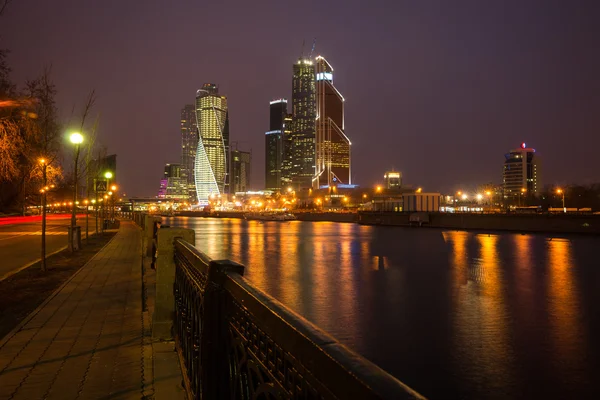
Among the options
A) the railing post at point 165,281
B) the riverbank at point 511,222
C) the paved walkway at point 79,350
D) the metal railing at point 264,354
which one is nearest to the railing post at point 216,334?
the metal railing at point 264,354

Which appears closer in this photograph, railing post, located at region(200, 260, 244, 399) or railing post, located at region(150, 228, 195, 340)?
railing post, located at region(200, 260, 244, 399)

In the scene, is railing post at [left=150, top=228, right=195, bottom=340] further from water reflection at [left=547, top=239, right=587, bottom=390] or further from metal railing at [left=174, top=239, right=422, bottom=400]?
water reflection at [left=547, top=239, right=587, bottom=390]

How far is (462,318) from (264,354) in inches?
342

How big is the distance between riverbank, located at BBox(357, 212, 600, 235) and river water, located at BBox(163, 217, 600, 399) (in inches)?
1091

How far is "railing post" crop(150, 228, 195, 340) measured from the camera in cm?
647

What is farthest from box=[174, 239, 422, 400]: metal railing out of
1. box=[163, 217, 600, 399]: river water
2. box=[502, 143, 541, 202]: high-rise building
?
box=[502, 143, 541, 202]: high-rise building

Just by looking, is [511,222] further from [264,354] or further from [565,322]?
[264,354]

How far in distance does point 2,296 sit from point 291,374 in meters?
10.4

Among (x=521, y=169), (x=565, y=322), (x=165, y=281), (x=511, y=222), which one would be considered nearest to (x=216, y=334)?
(x=165, y=281)

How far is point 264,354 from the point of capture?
77.7 inches

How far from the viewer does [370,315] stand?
10.1 meters

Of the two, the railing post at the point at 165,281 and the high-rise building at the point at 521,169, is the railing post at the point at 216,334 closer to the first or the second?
the railing post at the point at 165,281

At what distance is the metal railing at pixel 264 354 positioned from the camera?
1301 mm

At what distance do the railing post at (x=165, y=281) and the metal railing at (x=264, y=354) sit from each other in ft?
8.83
